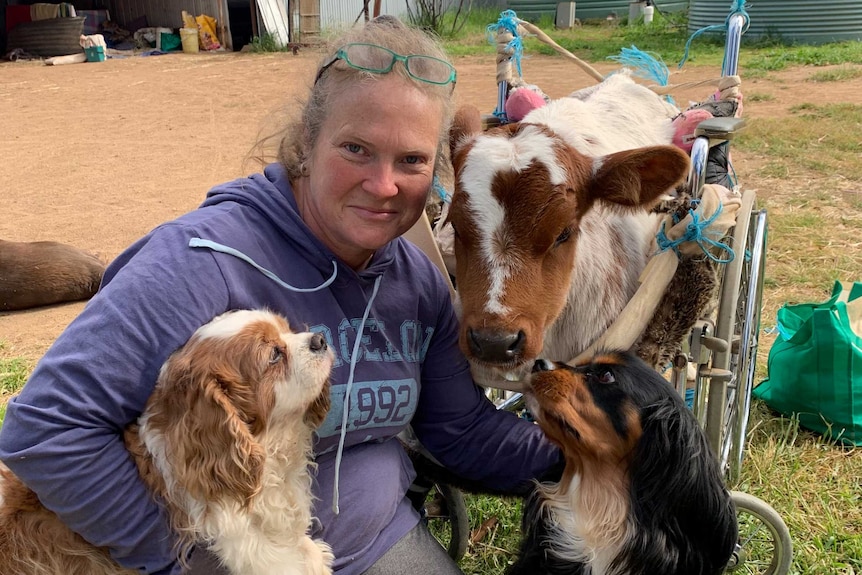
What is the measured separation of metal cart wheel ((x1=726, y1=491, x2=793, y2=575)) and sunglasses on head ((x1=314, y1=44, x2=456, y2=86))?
1.69m

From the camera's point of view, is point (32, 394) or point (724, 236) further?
point (724, 236)

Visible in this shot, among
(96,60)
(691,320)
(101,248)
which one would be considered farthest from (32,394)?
(96,60)

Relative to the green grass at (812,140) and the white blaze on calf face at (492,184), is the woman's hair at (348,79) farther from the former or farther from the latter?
the green grass at (812,140)

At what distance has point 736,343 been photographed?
2.88 metres

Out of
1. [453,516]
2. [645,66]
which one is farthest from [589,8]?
[453,516]

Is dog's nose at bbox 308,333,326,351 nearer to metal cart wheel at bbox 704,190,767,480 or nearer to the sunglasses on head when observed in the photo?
the sunglasses on head

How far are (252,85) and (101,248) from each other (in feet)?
28.2

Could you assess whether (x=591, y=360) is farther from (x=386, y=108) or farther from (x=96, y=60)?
(x=96, y=60)

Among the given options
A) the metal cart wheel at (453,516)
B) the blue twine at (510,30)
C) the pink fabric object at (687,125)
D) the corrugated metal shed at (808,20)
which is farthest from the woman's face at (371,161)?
the corrugated metal shed at (808,20)

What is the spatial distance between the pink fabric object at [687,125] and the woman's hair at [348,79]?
4.29 feet

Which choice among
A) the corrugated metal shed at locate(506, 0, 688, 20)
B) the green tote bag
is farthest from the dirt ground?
the corrugated metal shed at locate(506, 0, 688, 20)

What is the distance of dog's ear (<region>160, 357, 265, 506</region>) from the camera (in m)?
1.79

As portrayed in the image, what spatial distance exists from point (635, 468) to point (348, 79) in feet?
4.58

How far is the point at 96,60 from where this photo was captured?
61.8 feet
